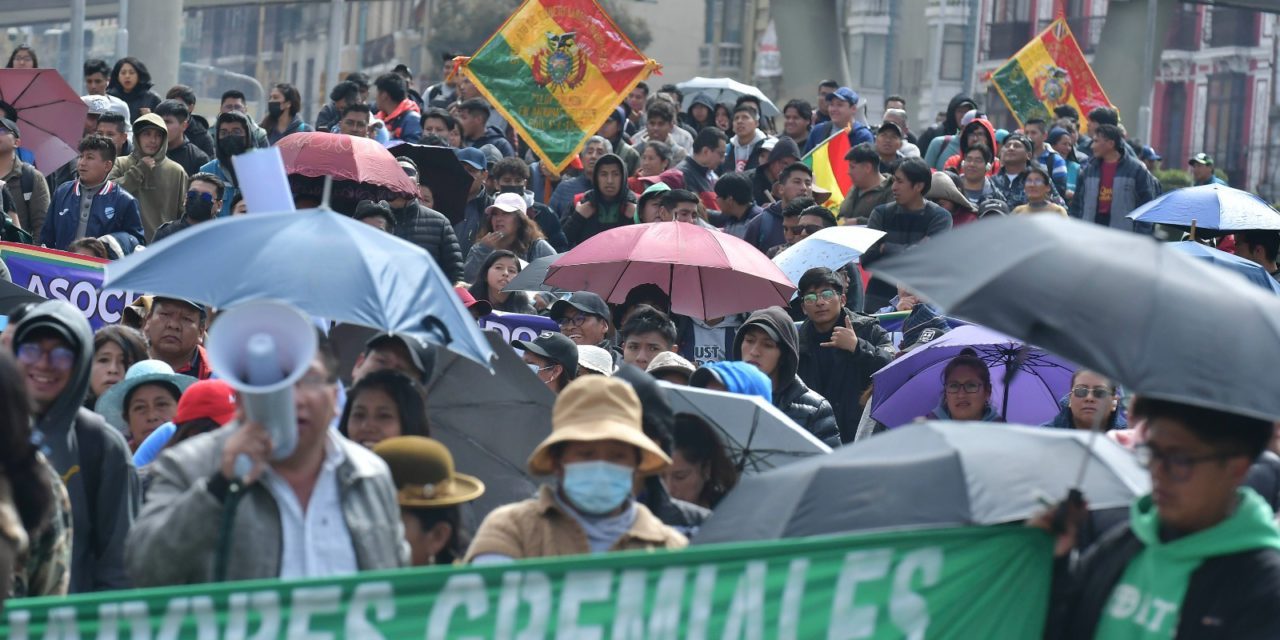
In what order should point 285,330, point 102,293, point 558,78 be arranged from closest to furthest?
point 285,330
point 102,293
point 558,78

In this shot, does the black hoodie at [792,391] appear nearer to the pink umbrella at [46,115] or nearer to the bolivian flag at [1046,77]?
the pink umbrella at [46,115]

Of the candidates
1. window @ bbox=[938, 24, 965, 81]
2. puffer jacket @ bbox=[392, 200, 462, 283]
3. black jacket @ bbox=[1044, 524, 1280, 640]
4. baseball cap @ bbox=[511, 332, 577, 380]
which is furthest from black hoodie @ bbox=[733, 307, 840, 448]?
window @ bbox=[938, 24, 965, 81]

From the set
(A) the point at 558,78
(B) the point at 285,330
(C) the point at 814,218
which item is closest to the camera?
(B) the point at 285,330

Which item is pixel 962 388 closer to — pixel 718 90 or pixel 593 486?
pixel 593 486

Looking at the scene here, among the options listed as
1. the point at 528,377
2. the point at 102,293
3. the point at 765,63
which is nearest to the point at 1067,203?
the point at 102,293

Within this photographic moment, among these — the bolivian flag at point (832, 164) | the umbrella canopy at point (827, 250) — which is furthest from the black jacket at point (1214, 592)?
the bolivian flag at point (832, 164)

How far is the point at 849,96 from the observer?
1812cm

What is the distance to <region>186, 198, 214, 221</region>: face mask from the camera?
39.4 feet

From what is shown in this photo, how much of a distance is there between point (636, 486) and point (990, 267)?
5.91 ft

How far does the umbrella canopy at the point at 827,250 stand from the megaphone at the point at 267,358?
7.05 metres

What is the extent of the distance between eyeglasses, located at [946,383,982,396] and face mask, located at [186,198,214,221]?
173 inches

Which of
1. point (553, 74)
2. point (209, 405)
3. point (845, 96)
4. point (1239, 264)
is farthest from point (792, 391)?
point (845, 96)

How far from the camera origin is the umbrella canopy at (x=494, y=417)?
722cm

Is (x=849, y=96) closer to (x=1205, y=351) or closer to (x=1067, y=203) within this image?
(x=1067, y=203)
